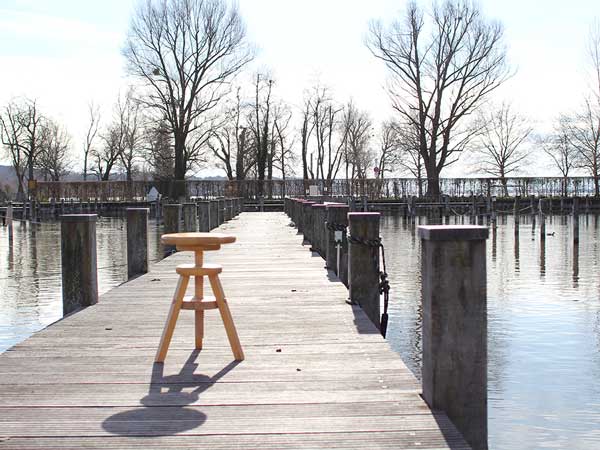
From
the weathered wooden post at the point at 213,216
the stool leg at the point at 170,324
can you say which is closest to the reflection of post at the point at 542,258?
the weathered wooden post at the point at 213,216

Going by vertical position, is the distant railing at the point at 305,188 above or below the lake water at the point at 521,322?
above

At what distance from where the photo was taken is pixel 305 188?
60.3 m

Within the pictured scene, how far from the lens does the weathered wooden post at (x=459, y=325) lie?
13.3ft

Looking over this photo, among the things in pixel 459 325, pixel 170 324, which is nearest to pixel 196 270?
pixel 170 324

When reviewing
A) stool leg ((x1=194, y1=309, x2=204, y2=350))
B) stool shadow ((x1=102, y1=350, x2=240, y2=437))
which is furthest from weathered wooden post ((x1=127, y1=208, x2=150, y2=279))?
stool shadow ((x1=102, y1=350, x2=240, y2=437))

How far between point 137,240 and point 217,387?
263 inches

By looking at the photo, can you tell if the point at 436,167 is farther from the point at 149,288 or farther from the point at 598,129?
the point at 149,288

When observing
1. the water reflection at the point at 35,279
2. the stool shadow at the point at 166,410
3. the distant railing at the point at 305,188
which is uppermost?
the distant railing at the point at 305,188

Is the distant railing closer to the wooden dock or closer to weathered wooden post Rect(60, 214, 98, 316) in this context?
weathered wooden post Rect(60, 214, 98, 316)

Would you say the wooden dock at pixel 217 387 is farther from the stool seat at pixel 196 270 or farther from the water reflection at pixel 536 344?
the water reflection at pixel 536 344

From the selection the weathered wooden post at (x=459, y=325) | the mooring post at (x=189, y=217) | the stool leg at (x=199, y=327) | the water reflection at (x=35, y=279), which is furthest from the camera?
the mooring post at (x=189, y=217)

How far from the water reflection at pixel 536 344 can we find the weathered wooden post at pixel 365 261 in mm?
1607

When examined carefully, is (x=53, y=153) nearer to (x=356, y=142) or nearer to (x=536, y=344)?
(x=356, y=142)

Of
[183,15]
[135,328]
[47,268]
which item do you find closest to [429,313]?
[135,328]
